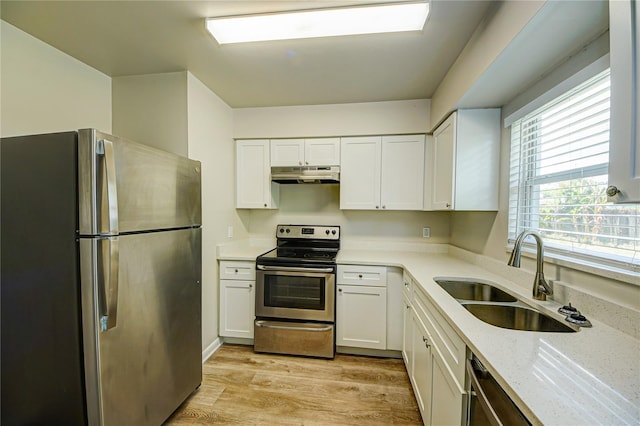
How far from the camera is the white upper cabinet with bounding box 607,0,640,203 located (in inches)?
26.0

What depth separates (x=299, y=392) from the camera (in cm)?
189

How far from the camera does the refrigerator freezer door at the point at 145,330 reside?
1.16 metres

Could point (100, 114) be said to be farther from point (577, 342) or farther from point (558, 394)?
point (577, 342)

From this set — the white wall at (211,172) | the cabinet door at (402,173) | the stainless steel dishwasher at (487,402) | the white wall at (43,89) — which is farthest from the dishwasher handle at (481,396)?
the white wall at (43,89)

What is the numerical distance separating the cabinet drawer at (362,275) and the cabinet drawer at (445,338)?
624mm

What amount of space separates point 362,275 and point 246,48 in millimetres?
2035

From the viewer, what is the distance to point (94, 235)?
114 centimetres

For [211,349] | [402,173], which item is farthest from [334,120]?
[211,349]

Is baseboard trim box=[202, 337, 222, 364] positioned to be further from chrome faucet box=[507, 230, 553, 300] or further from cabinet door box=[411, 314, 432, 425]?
chrome faucet box=[507, 230, 553, 300]

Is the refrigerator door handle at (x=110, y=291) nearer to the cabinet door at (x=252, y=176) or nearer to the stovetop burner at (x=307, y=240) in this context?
the stovetop burner at (x=307, y=240)

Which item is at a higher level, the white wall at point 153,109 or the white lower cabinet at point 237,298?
the white wall at point 153,109

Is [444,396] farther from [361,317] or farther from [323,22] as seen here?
[323,22]

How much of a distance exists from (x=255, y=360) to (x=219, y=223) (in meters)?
1.33

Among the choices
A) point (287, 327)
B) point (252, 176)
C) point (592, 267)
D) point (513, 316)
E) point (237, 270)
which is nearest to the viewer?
point (592, 267)
